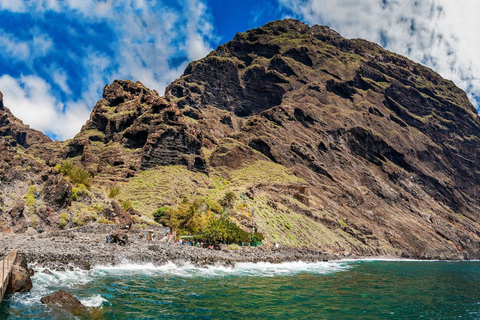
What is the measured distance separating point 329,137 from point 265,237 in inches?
3610

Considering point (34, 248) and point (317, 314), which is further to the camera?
point (34, 248)

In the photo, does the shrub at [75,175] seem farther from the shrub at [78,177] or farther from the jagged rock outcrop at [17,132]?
the jagged rock outcrop at [17,132]

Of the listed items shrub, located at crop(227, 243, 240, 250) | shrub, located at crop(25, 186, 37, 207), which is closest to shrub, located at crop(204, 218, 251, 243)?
shrub, located at crop(227, 243, 240, 250)

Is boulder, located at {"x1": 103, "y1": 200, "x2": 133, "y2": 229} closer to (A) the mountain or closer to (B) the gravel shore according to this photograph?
(A) the mountain

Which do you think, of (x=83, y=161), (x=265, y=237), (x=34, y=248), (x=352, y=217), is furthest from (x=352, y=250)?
(x=34, y=248)

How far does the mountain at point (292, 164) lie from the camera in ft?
261

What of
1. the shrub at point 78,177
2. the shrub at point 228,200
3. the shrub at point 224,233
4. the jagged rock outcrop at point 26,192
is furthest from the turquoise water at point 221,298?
the shrub at point 228,200

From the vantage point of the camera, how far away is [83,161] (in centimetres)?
8219

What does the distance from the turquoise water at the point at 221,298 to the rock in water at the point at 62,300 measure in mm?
376

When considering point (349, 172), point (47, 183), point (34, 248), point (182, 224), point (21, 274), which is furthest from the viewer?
point (349, 172)

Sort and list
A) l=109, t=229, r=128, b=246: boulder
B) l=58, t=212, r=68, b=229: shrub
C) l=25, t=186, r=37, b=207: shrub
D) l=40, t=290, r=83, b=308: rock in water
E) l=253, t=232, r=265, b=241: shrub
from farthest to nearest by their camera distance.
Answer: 1. l=253, t=232, r=265, b=241: shrub
2. l=58, t=212, r=68, b=229: shrub
3. l=25, t=186, r=37, b=207: shrub
4. l=109, t=229, r=128, b=246: boulder
5. l=40, t=290, r=83, b=308: rock in water

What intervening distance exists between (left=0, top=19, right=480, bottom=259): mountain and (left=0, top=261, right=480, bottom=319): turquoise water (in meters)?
23.8

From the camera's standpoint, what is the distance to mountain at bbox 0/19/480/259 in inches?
3135

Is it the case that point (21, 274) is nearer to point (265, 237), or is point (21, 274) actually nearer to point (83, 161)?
point (265, 237)
